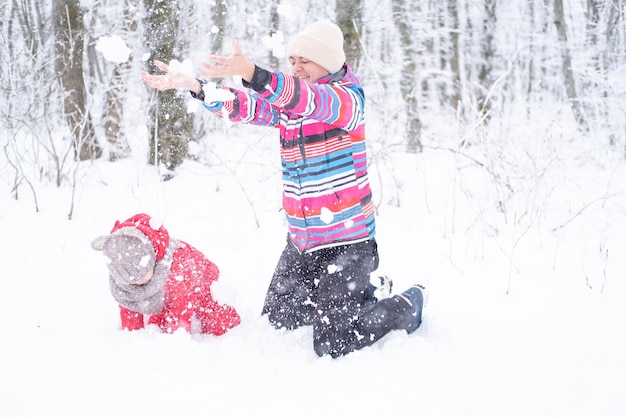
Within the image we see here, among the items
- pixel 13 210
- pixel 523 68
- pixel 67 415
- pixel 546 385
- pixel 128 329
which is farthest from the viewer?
pixel 523 68

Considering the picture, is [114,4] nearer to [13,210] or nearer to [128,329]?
[13,210]

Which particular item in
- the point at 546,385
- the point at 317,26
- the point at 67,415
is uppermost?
the point at 317,26

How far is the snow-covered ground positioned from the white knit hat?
1.26 metres

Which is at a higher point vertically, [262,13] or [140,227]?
[262,13]

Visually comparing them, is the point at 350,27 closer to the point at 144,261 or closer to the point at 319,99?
the point at 319,99

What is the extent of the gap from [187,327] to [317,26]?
1505mm

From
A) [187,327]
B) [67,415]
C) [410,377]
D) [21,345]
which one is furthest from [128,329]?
[410,377]

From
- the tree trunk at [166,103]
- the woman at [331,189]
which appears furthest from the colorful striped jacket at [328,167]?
the tree trunk at [166,103]

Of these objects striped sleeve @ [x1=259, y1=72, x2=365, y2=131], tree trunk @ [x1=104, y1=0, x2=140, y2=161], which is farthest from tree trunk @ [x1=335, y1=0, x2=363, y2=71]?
striped sleeve @ [x1=259, y1=72, x2=365, y2=131]

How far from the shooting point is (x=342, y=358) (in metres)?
2.03

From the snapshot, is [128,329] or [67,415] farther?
[128,329]

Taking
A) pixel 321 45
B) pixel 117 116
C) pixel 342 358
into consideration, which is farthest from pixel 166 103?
pixel 342 358

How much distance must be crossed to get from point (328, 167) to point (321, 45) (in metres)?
0.53

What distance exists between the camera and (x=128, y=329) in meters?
2.19
